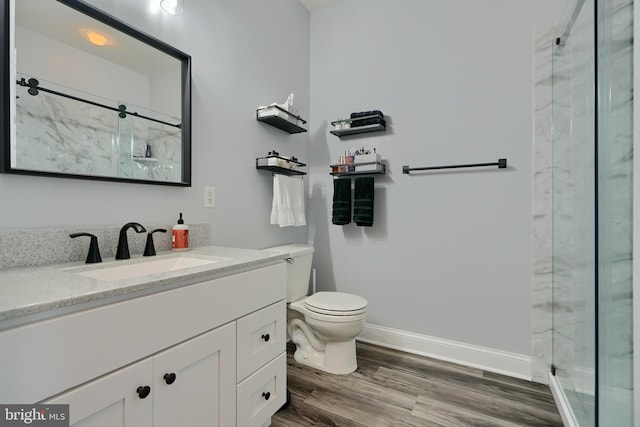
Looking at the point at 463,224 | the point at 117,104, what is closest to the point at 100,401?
the point at 117,104

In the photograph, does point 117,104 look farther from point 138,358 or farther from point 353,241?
point 353,241

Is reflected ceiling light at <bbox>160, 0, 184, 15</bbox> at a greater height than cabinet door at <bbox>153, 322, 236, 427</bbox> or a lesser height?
greater

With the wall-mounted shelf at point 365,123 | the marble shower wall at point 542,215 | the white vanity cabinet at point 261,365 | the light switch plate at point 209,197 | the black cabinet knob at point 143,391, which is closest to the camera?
the black cabinet knob at point 143,391

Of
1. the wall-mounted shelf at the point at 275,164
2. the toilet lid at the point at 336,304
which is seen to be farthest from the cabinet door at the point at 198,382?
the wall-mounted shelf at the point at 275,164

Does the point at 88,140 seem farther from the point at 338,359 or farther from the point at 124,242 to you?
the point at 338,359

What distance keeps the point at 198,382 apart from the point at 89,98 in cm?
111

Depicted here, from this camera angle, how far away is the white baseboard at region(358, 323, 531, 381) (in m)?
1.82

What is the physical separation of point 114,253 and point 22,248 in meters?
0.28

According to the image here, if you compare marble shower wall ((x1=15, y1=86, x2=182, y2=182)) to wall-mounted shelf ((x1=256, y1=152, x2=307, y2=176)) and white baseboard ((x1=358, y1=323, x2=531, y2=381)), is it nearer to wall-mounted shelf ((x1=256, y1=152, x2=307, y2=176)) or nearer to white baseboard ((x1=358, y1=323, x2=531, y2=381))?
wall-mounted shelf ((x1=256, y1=152, x2=307, y2=176))

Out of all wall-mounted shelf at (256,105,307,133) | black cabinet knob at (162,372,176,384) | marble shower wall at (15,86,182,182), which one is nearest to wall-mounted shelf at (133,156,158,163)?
marble shower wall at (15,86,182,182)

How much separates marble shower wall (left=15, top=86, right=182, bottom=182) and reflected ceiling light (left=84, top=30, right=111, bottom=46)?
22cm

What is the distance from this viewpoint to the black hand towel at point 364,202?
2150 mm

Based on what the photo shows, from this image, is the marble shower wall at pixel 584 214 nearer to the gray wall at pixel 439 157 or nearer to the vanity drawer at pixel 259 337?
the gray wall at pixel 439 157

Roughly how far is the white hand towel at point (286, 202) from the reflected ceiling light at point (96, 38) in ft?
3.47
